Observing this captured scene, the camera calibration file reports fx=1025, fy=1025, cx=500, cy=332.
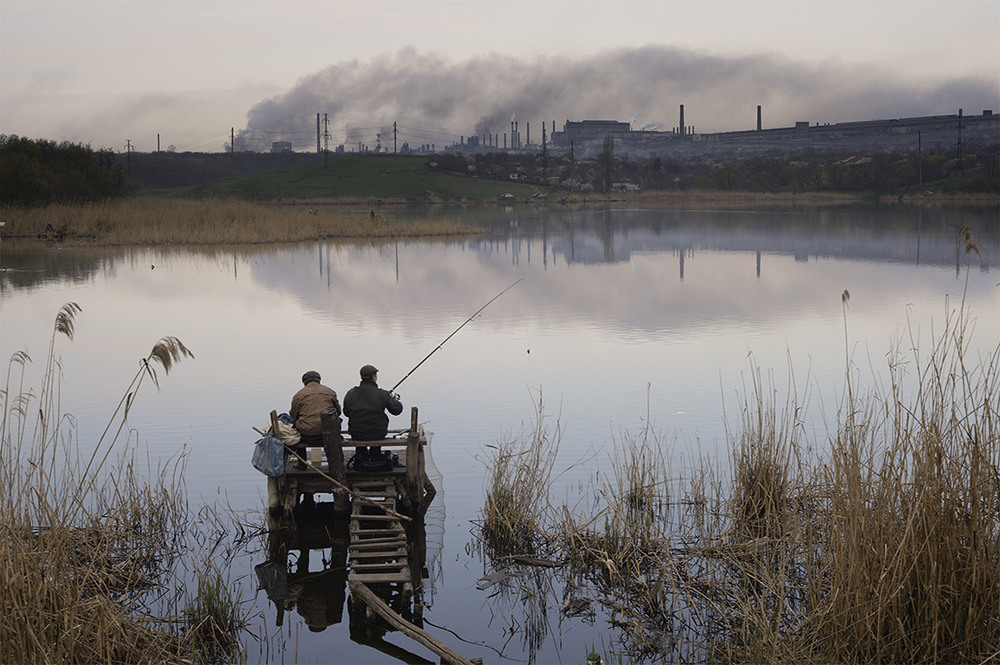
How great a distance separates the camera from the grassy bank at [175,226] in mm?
48875

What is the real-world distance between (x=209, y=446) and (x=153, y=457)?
851mm

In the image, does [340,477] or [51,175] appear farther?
[51,175]

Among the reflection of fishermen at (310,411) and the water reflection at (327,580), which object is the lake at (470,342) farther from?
the reflection of fishermen at (310,411)

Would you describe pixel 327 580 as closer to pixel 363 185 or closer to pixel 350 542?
pixel 350 542

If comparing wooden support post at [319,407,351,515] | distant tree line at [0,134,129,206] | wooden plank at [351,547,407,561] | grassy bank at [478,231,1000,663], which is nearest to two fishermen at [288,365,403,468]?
wooden support post at [319,407,351,515]

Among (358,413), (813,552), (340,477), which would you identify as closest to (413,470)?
(340,477)

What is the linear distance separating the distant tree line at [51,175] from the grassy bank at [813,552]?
1846 inches

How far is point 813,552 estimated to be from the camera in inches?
328

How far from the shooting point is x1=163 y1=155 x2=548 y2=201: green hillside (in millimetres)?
124250

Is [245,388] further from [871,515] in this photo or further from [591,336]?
[871,515]

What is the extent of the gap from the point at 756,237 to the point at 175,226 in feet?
→ 98.8

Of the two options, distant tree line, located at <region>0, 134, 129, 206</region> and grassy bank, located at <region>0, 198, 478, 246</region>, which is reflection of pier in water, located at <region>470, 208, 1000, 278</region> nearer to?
grassy bank, located at <region>0, 198, 478, 246</region>

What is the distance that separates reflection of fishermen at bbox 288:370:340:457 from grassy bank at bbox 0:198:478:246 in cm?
3965

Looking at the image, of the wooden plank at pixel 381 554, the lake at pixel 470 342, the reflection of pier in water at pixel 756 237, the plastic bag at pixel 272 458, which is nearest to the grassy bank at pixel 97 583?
the lake at pixel 470 342
